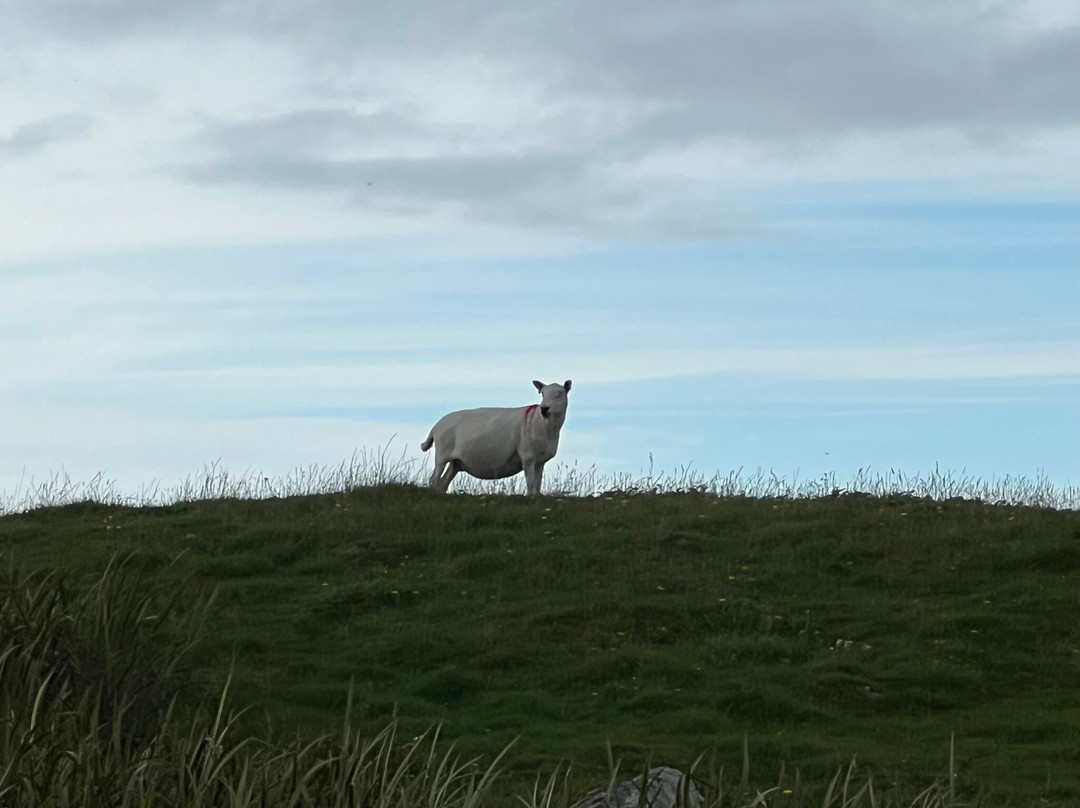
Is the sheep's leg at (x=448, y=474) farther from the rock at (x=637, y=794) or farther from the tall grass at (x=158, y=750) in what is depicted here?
the rock at (x=637, y=794)

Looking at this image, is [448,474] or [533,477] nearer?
[533,477]

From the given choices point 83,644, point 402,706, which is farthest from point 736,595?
point 83,644

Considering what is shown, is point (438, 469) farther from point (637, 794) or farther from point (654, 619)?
point (637, 794)

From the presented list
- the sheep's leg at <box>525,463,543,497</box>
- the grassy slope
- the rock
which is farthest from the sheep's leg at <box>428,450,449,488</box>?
the rock

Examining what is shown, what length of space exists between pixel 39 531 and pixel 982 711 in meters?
13.0

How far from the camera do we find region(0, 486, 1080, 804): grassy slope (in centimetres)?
1248

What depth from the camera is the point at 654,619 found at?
51.0 feet

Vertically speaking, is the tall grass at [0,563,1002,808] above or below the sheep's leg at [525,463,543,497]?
below

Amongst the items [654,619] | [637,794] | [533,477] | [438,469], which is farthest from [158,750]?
[438,469]

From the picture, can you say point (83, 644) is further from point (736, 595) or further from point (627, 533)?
point (627, 533)

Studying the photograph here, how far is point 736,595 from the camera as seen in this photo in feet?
53.6

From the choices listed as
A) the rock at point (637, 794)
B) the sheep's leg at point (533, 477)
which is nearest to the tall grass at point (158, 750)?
the rock at point (637, 794)

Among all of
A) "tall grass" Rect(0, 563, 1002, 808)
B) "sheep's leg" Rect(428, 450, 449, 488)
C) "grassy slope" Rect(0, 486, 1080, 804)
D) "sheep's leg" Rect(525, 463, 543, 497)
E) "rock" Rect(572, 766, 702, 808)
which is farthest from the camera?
"sheep's leg" Rect(428, 450, 449, 488)

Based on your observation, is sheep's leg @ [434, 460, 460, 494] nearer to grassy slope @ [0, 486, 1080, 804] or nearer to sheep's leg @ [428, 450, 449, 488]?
sheep's leg @ [428, 450, 449, 488]
